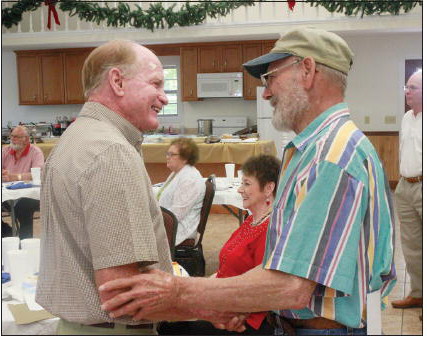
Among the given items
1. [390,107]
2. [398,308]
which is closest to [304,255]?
[398,308]

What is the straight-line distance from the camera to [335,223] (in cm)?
115

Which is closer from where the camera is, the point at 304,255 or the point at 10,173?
the point at 304,255

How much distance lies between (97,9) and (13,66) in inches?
153

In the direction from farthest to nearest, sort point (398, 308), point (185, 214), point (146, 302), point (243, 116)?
point (243, 116) < point (185, 214) < point (398, 308) < point (146, 302)

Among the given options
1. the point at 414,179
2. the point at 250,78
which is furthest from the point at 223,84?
the point at 414,179

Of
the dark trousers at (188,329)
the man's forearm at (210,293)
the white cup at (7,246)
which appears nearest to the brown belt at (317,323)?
the man's forearm at (210,293)

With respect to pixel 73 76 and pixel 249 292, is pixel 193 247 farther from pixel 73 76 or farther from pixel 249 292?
pixel 73 76

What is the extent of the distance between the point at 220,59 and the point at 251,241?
8855mm

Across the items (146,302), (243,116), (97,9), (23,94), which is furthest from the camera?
(23,94)

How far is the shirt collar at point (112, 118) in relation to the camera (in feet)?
4.65

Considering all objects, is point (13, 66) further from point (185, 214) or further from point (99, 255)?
point (99, 255)

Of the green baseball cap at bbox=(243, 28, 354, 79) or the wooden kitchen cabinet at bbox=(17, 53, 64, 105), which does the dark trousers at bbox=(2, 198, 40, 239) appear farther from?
the wooden kitchen cabinet at bbox=(17, 53, 64, 105)

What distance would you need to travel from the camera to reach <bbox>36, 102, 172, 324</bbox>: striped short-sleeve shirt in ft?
4.07

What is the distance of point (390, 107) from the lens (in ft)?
33.9
